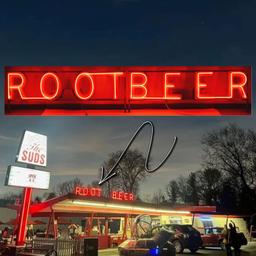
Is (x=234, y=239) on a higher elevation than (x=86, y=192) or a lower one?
lower

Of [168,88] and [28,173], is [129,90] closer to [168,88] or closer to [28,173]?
[168,88]

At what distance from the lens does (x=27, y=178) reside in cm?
2153

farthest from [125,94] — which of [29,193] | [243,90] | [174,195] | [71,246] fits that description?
[174,195]

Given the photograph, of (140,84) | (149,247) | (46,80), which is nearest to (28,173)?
(149,247)

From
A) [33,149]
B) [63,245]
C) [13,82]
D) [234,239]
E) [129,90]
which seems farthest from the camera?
[234,239]

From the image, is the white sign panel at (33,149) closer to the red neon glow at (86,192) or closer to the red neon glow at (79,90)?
the red neon glow at (86,192)

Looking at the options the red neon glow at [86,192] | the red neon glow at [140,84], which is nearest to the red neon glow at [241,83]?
the red neon glow at [140,84]

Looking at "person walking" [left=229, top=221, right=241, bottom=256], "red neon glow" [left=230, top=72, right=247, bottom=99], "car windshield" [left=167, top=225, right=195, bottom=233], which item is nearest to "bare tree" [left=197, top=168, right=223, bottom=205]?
"car windshield" [left=167, top=225, right=195, bottom=233]

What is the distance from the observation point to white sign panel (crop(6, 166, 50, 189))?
67.9 ft

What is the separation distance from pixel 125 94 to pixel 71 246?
1141 centimetres

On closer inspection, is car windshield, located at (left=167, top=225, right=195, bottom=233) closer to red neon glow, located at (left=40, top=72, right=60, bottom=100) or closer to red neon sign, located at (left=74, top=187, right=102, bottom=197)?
red neon sign, located at (left=74, top=187, right=102, bottom=197)

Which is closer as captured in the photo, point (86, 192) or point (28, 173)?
point (28, 173)

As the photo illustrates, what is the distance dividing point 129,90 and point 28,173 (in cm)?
940

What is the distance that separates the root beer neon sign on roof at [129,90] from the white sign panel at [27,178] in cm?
724
